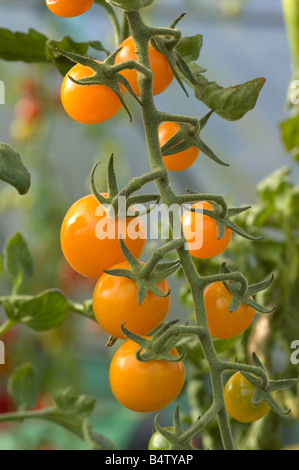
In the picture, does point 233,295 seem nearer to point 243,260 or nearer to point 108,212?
point 108,212

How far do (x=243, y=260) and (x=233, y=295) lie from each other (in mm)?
275

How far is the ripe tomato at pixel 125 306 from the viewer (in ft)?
0.82

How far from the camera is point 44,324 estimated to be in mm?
403

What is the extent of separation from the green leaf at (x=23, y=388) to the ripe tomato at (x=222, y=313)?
22 centimetres

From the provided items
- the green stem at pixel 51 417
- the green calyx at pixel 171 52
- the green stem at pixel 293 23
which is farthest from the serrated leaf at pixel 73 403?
the green stem at pixel 293 23

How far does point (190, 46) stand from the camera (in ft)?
1.01

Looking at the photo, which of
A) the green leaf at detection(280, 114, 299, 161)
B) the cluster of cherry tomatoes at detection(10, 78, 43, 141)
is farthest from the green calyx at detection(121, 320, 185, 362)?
the cluster of cherry tomatoes at detection(10, 78, 43, 141)

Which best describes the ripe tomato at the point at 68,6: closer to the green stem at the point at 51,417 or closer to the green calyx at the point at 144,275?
the green calyx at the point at 144,275

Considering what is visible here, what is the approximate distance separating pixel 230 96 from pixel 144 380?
13 centimetres

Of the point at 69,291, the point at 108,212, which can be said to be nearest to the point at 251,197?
the point at 69,291

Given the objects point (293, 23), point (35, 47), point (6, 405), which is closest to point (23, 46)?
point (35, 47)

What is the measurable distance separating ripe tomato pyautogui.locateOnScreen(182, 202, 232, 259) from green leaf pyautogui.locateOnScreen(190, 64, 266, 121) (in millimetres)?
45

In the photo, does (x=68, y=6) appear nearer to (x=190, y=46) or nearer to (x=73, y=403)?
(x=190, y=46)

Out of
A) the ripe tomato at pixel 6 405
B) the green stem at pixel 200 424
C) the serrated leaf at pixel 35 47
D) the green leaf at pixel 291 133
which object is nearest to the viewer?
the green stem at pixel 200 424
